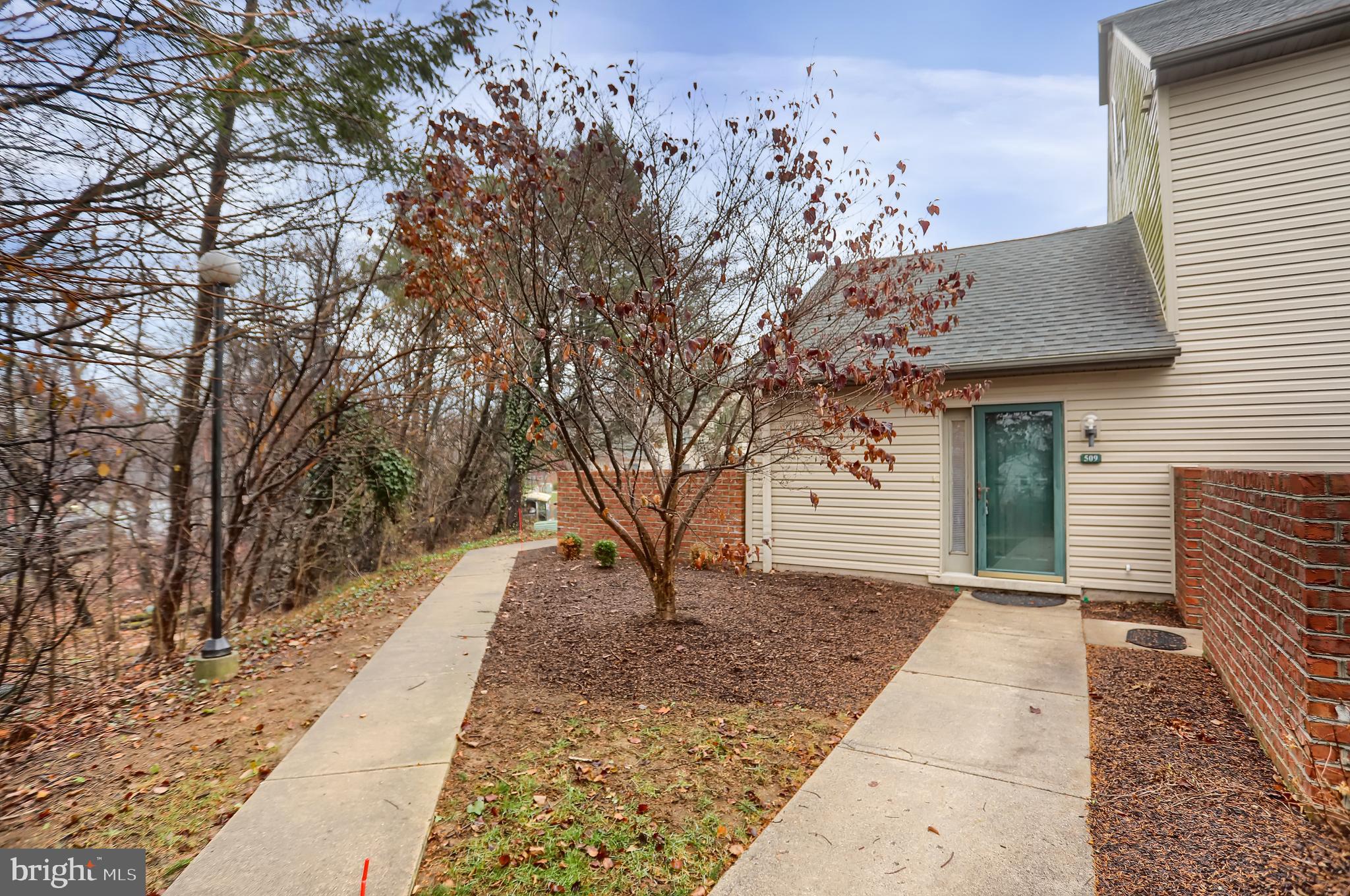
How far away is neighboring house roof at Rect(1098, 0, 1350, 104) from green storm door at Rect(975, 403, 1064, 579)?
11.8 feet

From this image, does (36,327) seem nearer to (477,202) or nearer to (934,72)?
(477,202)

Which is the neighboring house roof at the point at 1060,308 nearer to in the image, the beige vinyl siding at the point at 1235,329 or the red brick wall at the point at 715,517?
the beige vinyl siding at the point at 1235,329

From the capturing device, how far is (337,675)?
4.72m

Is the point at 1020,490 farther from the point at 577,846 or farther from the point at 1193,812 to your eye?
the point at 577,846

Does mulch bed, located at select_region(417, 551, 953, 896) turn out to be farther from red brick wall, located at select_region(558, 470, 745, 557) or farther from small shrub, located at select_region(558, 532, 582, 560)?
small shrub, located at select_region(558, 532, 582, 560)

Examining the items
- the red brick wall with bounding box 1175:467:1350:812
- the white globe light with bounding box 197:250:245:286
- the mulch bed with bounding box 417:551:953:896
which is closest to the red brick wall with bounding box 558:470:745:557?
the mulch bed with bounding box 417:551:953:896

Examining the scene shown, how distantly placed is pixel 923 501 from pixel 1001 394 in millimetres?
1512

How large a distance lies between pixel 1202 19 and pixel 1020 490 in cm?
600

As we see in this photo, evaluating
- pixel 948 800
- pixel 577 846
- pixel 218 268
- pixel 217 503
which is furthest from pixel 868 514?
pixel 218 268

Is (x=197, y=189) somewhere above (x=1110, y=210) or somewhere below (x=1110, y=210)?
below

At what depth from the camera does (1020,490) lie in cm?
752

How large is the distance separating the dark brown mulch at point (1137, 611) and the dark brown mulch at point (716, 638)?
138cm

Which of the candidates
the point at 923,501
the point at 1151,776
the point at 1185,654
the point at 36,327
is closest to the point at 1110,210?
the point at 923,501

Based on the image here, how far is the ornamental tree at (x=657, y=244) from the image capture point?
180 inches
